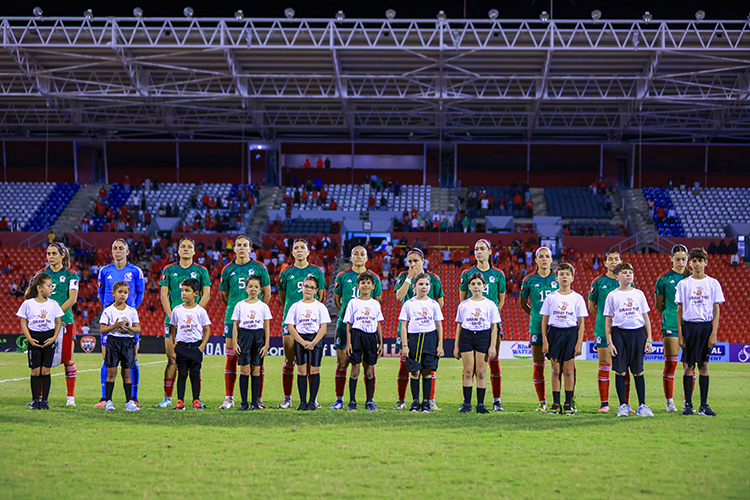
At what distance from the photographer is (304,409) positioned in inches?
355

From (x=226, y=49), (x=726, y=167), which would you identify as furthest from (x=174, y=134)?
(x=726, y=167)

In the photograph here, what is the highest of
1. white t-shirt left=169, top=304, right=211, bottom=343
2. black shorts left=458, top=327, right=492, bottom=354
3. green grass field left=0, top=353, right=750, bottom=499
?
white t-shirt left=169, top=304, right=211, bottom=343

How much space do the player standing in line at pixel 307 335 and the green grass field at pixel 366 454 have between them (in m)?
0.50

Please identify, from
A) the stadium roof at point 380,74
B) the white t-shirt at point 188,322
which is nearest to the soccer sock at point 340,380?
the white t-shirt at point 188,322

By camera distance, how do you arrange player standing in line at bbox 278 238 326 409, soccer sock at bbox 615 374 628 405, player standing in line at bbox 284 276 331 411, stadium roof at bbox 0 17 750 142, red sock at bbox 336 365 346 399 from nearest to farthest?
soccer sock at bbox 615 374 628 405, player standing in line at bbox 284 276 331 411, red sock at bbox 336 365 346 399, player standing in line at bbox 278 238 326 409, stadium roof at bbox 0 17 750 142

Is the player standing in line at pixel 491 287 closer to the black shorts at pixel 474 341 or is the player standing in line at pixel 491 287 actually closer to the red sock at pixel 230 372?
the black shorts at pixel 474 341

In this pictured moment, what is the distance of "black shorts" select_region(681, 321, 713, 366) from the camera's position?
9070mm

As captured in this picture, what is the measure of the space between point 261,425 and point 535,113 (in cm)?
2868

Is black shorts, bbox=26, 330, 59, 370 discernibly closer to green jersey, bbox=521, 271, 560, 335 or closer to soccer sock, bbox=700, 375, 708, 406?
green jersey, bbox=521, 271, 560, 335

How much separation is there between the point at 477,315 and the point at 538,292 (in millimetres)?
1250

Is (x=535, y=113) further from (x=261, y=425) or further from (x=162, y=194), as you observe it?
(x=261, y=425)

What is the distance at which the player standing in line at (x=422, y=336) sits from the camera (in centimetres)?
901

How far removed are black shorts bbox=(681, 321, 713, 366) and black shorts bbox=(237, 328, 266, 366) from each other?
18.3 ft

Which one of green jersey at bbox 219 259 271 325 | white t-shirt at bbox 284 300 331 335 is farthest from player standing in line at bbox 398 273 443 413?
green jersey at bbox 219 259 271 325
